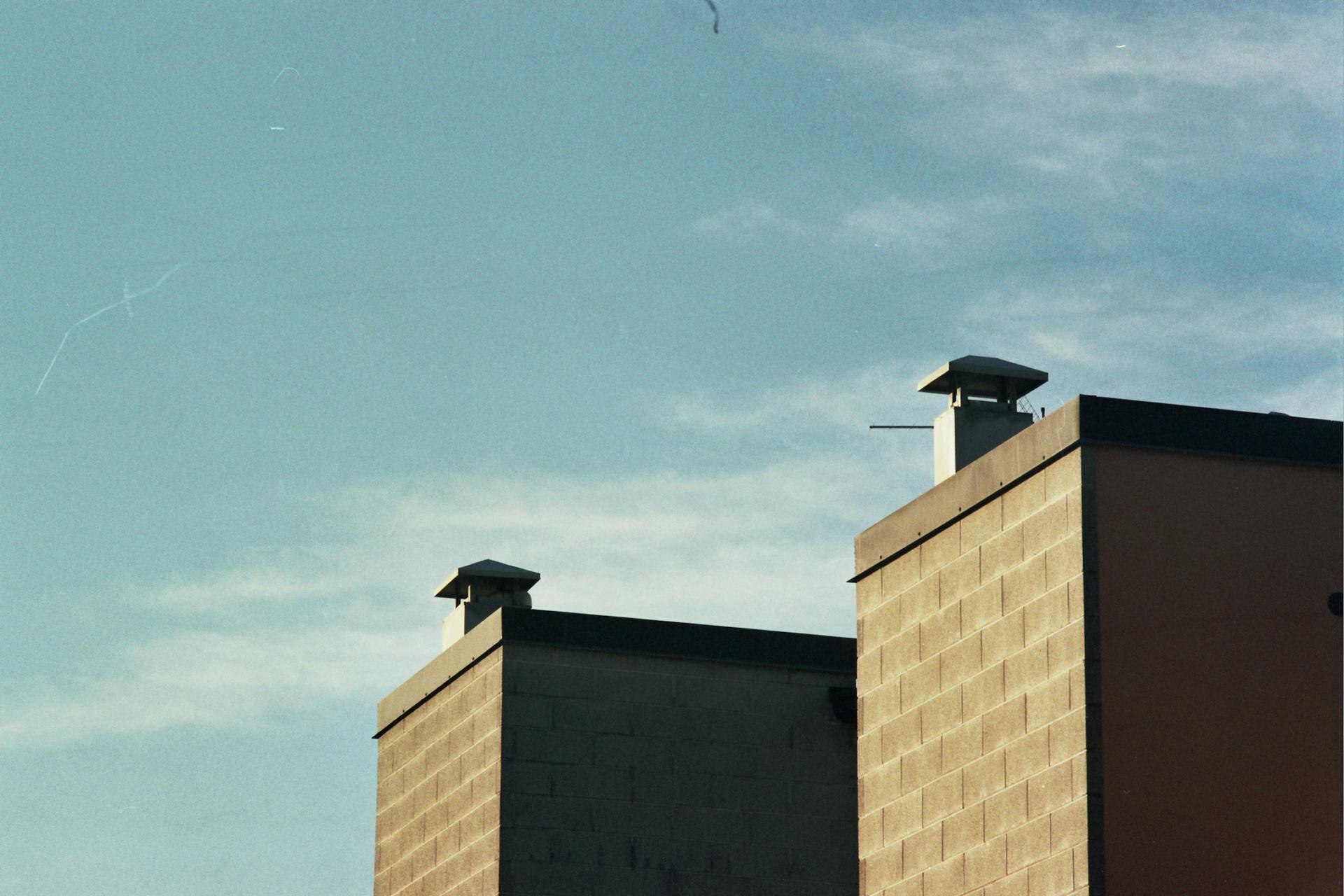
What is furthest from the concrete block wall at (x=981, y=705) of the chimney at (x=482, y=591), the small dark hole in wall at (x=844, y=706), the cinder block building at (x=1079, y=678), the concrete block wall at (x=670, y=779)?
the chimney at (x=482, y=591)

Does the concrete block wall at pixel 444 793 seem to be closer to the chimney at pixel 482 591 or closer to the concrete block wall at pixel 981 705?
the chimney at pixel 482 591

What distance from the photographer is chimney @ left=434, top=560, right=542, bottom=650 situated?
24.1 meters

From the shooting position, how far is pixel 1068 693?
15.2 m

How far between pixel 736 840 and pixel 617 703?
1809 millimetres

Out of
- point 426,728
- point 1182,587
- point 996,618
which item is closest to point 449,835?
point 426,728

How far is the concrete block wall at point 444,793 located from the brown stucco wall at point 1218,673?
8280mm

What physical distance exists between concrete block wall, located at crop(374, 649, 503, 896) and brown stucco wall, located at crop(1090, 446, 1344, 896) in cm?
828

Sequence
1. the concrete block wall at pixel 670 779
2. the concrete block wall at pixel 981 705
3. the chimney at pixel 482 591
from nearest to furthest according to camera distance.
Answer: the concrete block wall at pixel 981 705, the concrete block wall at pixel 670 779, the chimney at pixel 482 591

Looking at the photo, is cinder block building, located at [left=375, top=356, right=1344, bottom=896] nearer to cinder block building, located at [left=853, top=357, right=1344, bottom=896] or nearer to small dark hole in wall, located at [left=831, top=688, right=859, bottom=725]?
cinder block building, located at [left=853, top=357, right=1344, bottom=896]

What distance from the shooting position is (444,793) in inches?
915

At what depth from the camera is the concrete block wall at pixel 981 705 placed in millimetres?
15250

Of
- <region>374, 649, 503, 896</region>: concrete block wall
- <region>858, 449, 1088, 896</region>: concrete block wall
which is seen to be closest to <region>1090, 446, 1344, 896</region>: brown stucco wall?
<region>858, 449, 1088, 896</region>: concrete block wall

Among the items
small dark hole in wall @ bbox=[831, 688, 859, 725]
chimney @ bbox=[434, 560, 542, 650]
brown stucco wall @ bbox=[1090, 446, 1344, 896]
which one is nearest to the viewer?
brown stucco wall @ bbox=[1090, 446, 1344, 896]

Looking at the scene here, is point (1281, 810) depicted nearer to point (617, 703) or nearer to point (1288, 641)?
point (1288, 641)
